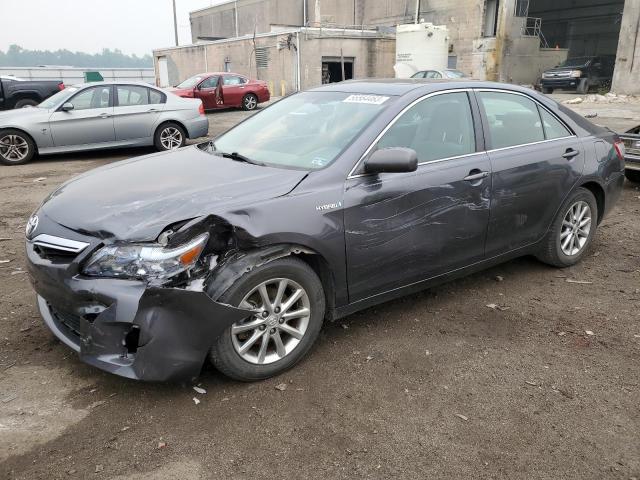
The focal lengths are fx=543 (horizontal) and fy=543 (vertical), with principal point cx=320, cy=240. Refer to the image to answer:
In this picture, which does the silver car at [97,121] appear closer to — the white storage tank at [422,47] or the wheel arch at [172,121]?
the wheel arch at [172,121]

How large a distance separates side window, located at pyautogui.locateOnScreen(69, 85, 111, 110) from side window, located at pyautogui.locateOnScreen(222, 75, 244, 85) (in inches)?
418

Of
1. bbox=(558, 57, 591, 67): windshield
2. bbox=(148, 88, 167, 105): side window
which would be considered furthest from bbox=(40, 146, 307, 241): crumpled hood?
bbox=(558, 57, 591, 67): windshield

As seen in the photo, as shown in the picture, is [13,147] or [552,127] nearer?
[552,127]

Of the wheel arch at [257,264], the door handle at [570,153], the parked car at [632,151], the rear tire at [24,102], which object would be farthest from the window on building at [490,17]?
the wheel arch at [257,264]

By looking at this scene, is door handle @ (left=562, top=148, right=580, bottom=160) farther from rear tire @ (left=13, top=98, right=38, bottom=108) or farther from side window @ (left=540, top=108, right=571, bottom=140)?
rear tire @ (left=13, top=98, right=38, bottom=108)

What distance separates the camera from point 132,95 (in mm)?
10711

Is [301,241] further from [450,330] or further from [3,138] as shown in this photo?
[3,138]

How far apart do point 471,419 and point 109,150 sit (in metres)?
10.7

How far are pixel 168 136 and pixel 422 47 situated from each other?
2237 cm

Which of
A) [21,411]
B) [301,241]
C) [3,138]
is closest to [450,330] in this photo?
[301,241]

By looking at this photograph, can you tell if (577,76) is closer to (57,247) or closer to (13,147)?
(13,147)

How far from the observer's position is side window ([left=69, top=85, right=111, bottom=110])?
10.0m

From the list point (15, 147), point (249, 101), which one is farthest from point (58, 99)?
point (249, 101)

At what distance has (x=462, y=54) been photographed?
34188 millimetres
